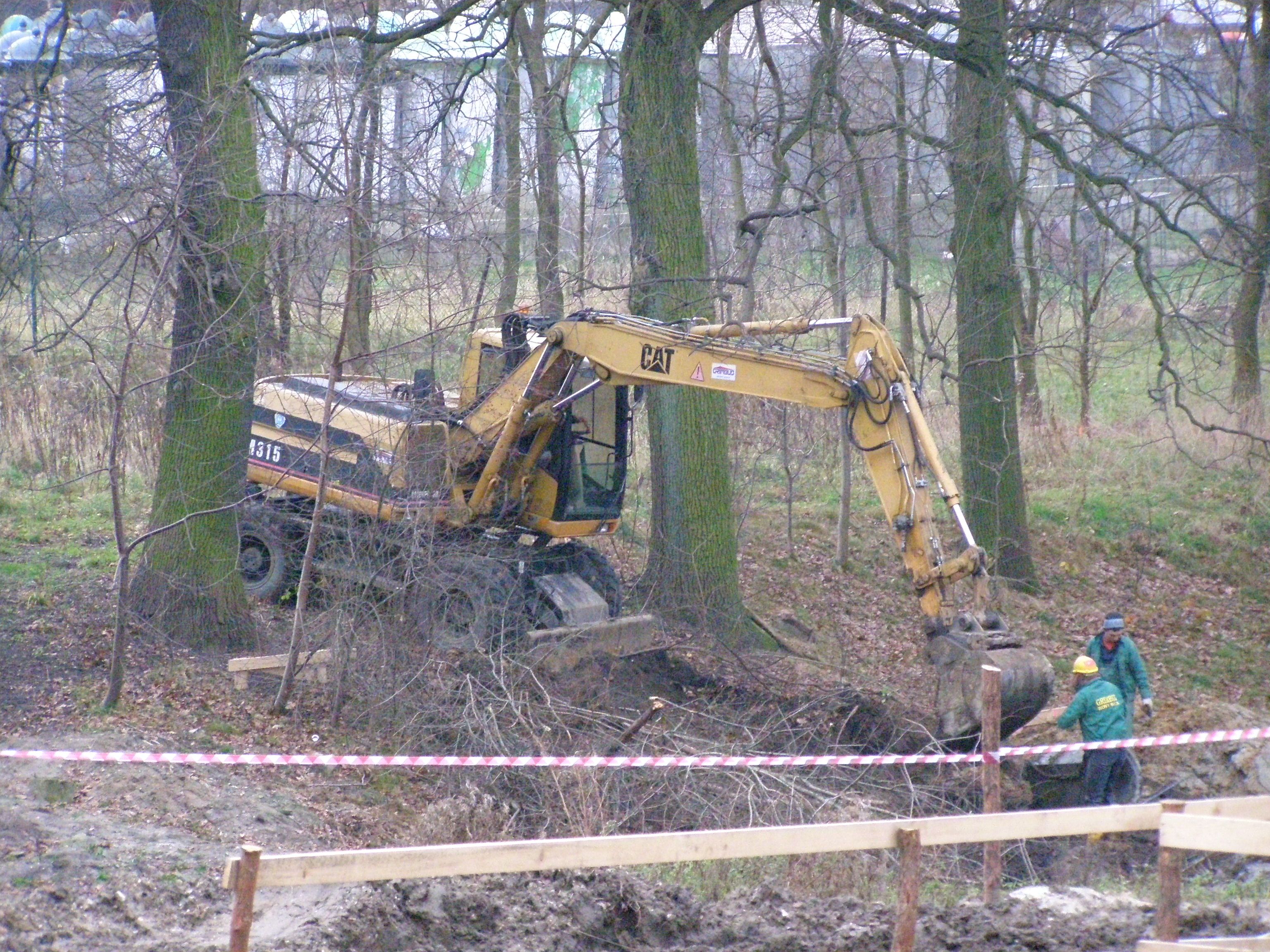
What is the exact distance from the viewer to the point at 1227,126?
37.8 ft

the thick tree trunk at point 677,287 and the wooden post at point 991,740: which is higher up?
the thick tree trunk at point 677,287

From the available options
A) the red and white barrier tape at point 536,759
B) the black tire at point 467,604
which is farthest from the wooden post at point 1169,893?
the black tire at point 467,604

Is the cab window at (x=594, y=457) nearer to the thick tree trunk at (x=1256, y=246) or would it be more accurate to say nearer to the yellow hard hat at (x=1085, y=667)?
the yellow hard hat at (x=1085, y=667)

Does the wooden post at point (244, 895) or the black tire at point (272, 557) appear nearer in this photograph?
the wooden post at point (244, 895)

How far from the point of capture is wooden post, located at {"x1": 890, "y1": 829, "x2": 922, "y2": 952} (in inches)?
201

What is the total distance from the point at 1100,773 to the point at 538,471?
17.3 feet

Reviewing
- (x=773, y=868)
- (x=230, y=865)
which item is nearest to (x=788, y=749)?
(x=773, y=868)

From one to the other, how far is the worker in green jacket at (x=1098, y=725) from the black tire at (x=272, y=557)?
724cm

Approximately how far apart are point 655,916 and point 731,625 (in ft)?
20.6

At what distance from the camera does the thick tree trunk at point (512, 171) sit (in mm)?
15320

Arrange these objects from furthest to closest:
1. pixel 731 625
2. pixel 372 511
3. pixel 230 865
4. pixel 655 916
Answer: pixel 731 625 → pixel 372 511 → pixel 655 916 → pixel 230 865

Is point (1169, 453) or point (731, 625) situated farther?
point (1169, 453)

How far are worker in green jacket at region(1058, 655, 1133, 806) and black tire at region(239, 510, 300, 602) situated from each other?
7239 mm

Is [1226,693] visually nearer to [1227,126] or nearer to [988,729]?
[1227,126]
